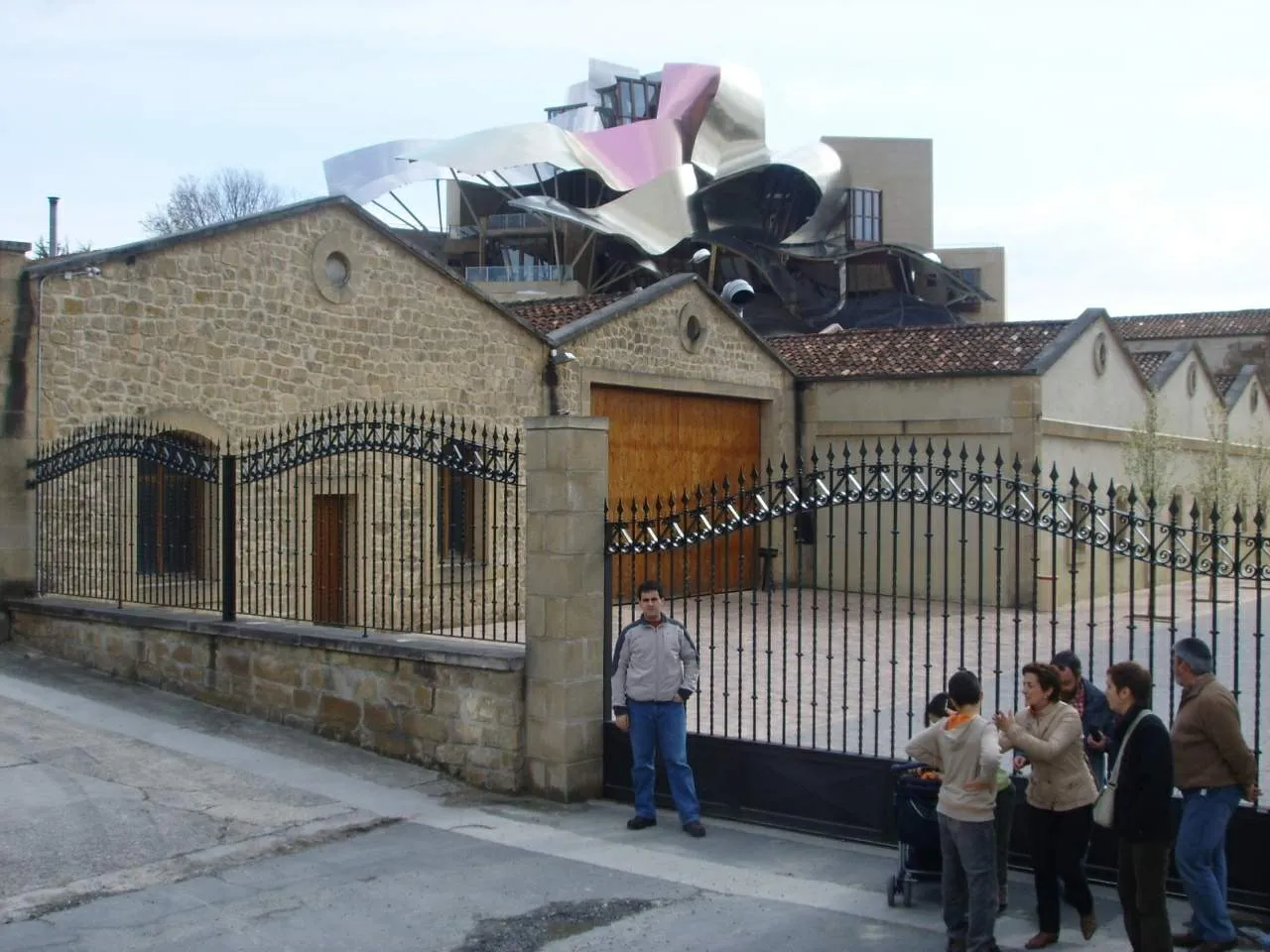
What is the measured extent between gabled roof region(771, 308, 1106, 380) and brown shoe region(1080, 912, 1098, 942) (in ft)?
50.7

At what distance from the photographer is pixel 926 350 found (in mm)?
22594

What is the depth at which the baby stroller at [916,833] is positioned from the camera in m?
6.49

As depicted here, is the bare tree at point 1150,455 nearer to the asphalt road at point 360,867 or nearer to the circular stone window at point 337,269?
the circular stone window at point 337,269

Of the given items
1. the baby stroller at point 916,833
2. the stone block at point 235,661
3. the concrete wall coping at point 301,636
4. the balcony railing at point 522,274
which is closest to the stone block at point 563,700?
the concrete wall coping at point 301,636

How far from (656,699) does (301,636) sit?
3232mm

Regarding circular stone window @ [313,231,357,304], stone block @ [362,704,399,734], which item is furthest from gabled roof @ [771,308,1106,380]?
stone block @ [362,704,399,734]

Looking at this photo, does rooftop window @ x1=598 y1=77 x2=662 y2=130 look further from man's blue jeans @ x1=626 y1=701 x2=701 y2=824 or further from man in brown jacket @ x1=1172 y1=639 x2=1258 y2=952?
man in brown jacket @ x1=1172 y1=639 x2=1258 y2=952

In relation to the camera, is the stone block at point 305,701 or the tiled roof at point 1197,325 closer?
the stone block at point 305,701

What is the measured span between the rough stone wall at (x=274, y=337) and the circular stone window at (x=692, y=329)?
2.95 meters

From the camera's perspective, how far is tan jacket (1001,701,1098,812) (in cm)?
603

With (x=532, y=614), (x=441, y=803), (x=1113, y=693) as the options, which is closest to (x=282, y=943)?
(x=441, y=803)

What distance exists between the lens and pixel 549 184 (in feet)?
193

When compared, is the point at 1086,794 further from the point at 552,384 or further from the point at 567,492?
the point at 552,384

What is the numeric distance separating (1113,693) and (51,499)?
34.2 ft
